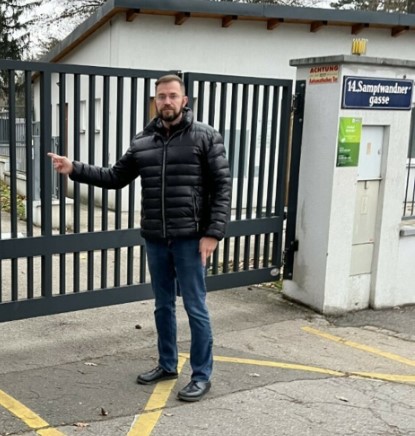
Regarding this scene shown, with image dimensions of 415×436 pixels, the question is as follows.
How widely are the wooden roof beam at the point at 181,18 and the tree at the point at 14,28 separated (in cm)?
1612

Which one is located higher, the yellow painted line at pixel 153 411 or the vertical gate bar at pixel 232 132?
the vertical gate bar at pixel 232 132

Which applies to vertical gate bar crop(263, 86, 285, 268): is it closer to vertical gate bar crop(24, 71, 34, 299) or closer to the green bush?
vertical gate bar crop(24, 71, 34, 299)

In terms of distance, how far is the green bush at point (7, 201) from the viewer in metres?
10.2

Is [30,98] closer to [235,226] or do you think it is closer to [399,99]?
[235,226]

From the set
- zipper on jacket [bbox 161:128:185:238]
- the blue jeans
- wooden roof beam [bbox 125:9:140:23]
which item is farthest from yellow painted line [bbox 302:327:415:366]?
wooden roof beam [bbox 125:9:140:23]

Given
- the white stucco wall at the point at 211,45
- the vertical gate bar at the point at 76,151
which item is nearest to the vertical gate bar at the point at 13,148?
the vertical gate bar at the point at 76,151

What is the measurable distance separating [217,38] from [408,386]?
913cm

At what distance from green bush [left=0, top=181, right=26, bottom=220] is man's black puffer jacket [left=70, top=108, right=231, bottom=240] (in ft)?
20.4

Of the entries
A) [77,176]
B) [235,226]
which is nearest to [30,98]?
[77,176]

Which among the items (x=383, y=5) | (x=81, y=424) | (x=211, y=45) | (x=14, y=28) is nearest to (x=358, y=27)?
(x=211, y=45)

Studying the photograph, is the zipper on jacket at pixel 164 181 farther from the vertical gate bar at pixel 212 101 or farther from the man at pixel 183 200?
the vertical gate bar at pixel 212 101

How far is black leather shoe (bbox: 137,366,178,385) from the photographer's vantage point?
414 cm

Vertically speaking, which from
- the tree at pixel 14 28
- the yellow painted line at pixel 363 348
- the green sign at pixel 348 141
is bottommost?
the yellow painted line at pixel 363 348

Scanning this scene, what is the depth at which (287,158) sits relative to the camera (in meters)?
6.05
